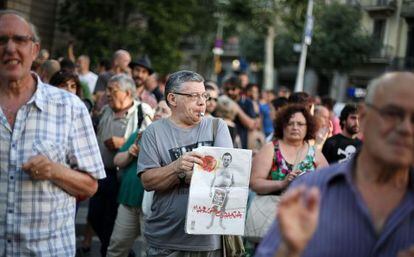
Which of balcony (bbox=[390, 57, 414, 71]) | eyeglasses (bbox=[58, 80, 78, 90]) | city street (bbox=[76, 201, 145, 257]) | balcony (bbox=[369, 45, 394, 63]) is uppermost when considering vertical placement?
balcony (bbox=[369, 45, 394, 63])

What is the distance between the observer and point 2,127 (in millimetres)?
2510

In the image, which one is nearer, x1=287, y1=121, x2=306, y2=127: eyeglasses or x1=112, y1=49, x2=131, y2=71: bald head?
x1=287, y1=121, x2=306, y2=127: eyeglasses

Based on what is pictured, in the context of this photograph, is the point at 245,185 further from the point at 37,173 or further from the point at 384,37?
the point at 384,37

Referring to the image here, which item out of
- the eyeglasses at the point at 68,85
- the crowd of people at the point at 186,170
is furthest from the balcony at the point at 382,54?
the crowd of people at the point at 186,170

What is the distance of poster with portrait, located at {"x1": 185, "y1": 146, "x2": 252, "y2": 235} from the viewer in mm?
3404

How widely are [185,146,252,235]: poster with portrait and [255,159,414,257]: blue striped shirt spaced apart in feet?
4.67

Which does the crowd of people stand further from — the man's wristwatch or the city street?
the city street

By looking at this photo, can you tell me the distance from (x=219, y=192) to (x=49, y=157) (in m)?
1.29

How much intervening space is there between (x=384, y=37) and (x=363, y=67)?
18.7 feet

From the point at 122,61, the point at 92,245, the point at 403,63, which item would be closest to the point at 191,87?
the point at 92,245

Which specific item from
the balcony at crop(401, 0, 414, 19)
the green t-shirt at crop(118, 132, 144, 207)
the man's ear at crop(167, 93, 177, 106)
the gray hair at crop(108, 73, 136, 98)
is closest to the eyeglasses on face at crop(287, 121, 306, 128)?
the man's ear at crop(167, 93, 177, 106)

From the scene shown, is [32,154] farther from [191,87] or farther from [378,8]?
[378,8]

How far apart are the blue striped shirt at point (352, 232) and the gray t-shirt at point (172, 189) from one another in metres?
1.61

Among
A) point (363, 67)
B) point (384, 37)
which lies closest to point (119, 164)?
point (384, 37)
